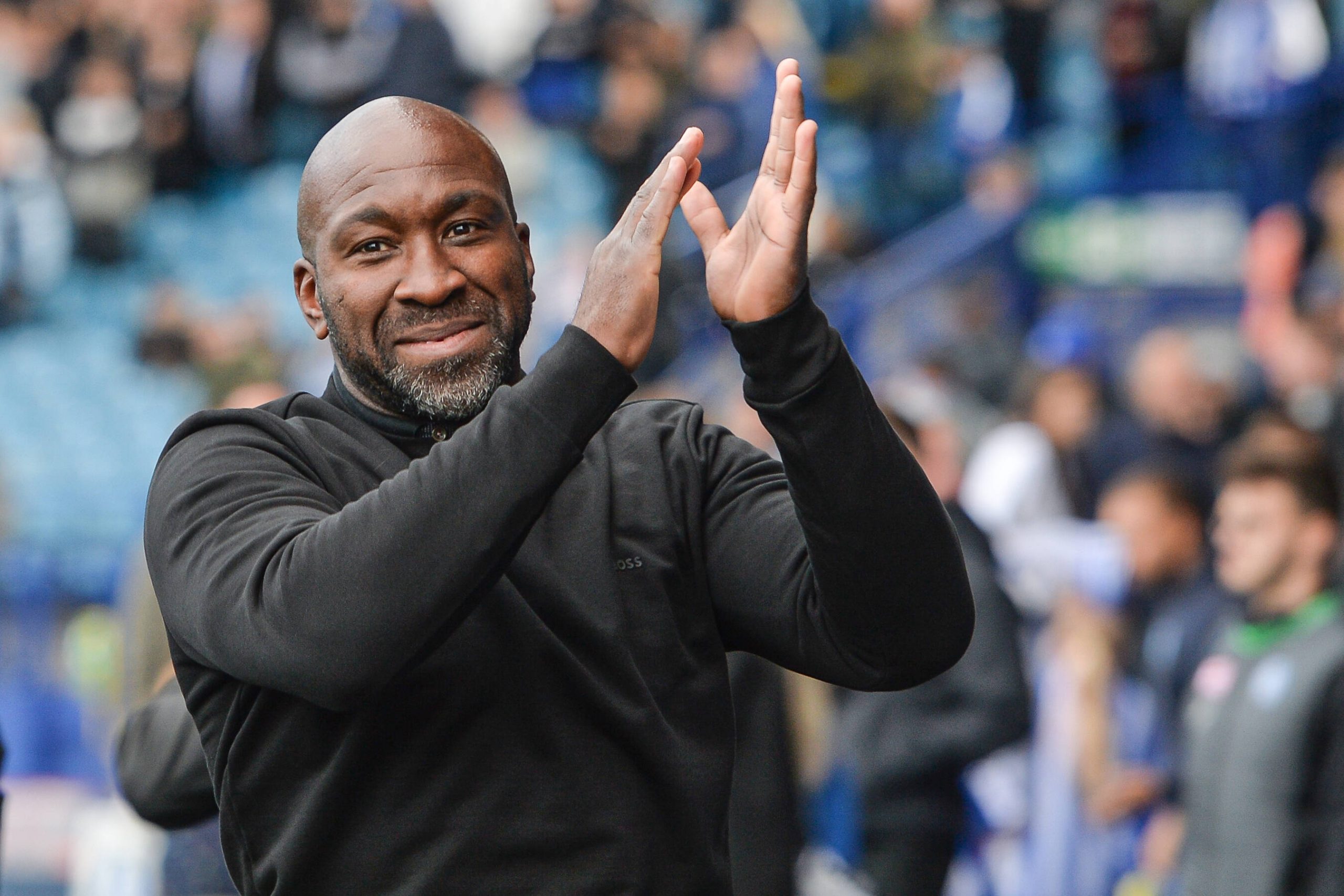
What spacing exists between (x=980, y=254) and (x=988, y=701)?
563cm

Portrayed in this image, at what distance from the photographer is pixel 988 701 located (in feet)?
15.5

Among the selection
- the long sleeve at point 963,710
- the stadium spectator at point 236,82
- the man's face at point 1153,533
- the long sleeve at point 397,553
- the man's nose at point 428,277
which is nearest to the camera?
the long sleeve at point 397,553

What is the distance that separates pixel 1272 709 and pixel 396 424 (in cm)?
261

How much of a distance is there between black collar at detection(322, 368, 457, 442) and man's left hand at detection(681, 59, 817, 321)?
39cm

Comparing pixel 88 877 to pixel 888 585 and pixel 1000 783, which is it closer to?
pixel 1000 783

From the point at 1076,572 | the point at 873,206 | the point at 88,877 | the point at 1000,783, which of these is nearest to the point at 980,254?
the point at 873,206

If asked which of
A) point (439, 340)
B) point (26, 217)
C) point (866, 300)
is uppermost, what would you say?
point (26, 217)

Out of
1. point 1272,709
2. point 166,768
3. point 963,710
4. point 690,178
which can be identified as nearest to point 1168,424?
point 963,710

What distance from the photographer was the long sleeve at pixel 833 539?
67.0 inches

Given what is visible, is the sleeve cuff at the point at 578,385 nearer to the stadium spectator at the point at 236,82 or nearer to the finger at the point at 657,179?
the finger at the point at 657,179

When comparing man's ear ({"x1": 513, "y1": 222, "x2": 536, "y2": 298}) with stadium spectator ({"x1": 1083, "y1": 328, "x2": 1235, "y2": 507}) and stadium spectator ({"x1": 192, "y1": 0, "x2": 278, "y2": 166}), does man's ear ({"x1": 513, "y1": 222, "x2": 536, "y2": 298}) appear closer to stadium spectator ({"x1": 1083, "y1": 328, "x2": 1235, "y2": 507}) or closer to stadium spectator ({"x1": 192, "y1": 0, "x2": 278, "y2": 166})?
stadium spectator ({"x1": 1083, "y1": 328, "x2": 1235, "y2": 507})

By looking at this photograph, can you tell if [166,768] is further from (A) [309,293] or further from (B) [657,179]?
(B) [657,179]

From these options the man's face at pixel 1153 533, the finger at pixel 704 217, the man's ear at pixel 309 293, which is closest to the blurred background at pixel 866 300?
the man's face at pixel 1153 533

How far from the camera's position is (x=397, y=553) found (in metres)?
1.63
